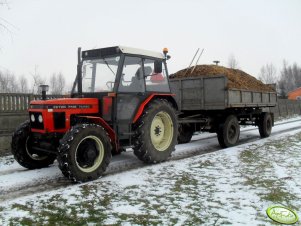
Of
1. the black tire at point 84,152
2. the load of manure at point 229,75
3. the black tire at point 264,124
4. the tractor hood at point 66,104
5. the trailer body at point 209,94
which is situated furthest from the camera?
the black tire at point 264,124

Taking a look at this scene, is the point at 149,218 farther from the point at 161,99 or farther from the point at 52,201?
the point at 161,99

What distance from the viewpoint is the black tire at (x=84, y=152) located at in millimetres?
5129

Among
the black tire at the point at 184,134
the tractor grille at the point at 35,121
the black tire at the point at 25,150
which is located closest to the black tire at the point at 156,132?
the tractor grille at the point at 35,121

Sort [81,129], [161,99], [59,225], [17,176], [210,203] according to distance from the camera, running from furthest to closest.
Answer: [161,99], [17,176], [81,129], [210,203], [59,225]

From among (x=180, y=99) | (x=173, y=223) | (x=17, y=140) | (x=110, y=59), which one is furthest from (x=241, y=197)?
(x=180, y=99)

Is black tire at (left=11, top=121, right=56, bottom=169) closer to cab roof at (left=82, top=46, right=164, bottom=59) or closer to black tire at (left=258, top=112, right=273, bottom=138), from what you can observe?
cab roof at (left=82, top=46, right=164, bottom=59)

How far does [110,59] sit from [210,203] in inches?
138

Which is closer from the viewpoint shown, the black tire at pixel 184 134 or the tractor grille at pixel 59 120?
the tractor grille at pixel 59 120

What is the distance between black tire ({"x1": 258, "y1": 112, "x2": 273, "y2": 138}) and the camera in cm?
1115

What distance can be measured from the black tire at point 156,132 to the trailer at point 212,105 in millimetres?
1111

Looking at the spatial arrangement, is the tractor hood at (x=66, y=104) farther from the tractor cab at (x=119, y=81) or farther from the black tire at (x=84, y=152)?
the black tire at (x=84, y=152)

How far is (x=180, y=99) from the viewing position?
958 cm

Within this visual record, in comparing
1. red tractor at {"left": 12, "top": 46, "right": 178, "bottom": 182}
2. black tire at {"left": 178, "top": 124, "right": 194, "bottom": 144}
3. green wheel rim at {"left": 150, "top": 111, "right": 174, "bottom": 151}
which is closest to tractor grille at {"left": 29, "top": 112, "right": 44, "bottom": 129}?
red tractor at {"left": 12, "top": 46, "right": 178, "bottom": 182}

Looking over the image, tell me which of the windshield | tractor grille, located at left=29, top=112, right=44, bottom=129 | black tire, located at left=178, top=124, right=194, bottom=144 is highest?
the windshield
